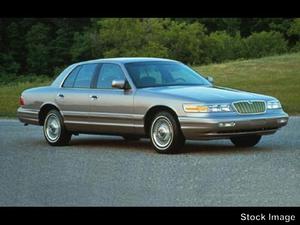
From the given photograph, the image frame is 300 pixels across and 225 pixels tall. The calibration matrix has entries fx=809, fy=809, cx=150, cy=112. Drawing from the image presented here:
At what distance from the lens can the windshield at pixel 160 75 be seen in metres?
13.2

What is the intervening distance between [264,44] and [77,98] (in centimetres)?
6448

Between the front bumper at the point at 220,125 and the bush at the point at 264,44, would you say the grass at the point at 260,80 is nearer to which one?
the front bumper at the point at 220,125

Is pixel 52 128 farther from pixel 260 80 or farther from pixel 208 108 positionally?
pixel 260 80

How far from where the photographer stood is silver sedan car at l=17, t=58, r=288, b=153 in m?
12.0

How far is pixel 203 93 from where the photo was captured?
12.4 m

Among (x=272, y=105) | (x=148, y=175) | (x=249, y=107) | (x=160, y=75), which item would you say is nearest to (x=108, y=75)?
(x=160, y=75)

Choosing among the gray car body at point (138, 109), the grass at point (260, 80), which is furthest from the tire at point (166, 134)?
the grass at point (260, 80)

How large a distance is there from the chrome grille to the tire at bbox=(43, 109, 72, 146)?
134 inches

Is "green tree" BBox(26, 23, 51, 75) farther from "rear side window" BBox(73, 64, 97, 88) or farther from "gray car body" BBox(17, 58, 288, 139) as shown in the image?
"rear side window" BBox(73, 64, 97, 88)

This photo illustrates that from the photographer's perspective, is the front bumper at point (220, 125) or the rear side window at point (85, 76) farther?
the rear side window at point (85, 76)

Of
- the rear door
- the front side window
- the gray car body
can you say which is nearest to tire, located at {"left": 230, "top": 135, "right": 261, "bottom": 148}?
the gray car body

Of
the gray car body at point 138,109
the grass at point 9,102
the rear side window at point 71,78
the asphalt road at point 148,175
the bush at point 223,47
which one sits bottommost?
the grass at point 9,102
